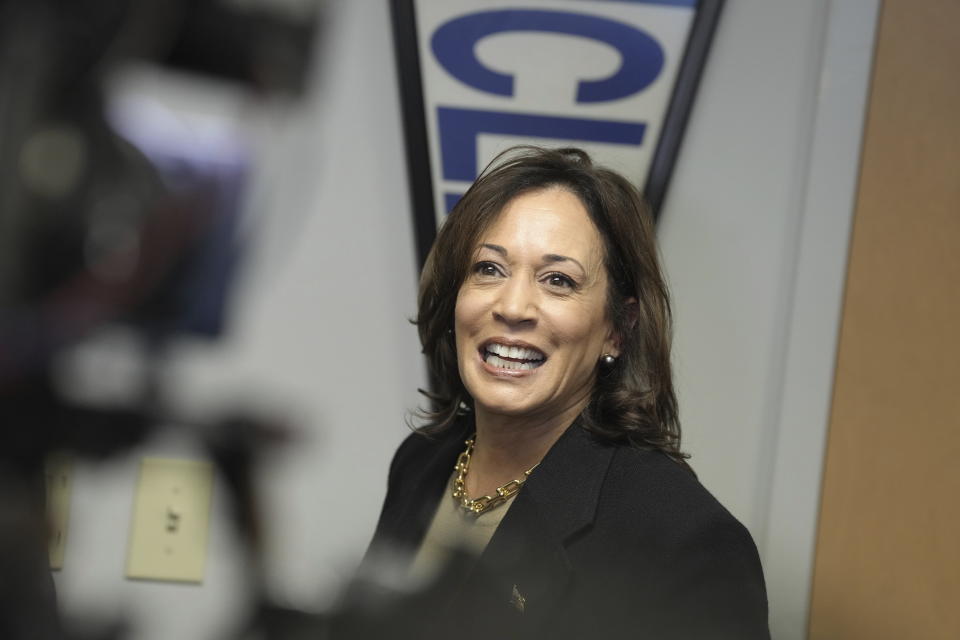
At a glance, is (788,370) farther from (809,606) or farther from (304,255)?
(304,255)

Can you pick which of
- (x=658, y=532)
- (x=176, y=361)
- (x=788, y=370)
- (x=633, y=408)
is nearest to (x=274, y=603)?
(x=176, y=361)

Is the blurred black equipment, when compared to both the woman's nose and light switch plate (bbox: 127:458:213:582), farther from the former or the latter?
the woman's nose

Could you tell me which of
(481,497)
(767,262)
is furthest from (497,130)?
(481,497)

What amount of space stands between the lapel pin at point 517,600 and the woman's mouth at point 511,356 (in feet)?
3.30

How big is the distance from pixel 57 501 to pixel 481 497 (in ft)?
3.57

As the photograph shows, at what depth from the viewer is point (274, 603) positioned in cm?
18

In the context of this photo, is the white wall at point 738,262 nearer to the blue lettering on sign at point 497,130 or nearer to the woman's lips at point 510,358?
the blue lettering on sign at point 497,130

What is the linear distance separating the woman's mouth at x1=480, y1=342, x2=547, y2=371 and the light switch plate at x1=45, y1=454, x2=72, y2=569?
1.05 m

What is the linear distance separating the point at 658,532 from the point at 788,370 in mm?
612

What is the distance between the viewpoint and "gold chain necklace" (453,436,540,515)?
3.50 feet

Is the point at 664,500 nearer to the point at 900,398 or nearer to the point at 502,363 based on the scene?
the point at 502,363

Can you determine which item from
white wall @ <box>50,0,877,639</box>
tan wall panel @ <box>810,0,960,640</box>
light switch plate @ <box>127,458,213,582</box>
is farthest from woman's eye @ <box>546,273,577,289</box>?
light switch plate @ <box>127,458,213,582</box>

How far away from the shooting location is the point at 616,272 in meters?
1.24

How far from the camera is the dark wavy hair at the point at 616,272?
124 centimetres
